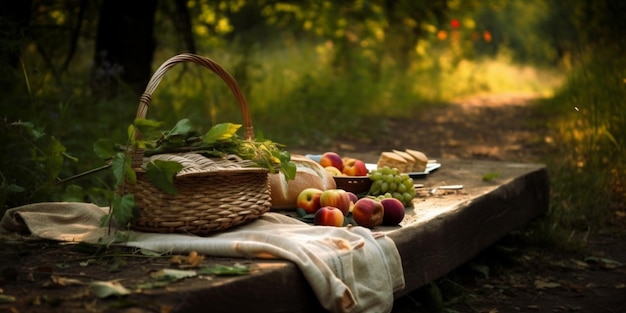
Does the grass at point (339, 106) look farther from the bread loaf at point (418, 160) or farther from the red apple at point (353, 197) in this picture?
the red apple at point (353, 197)

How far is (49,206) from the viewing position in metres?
3.26

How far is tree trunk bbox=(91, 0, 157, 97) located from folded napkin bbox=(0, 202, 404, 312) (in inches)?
144

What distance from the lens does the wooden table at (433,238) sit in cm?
223

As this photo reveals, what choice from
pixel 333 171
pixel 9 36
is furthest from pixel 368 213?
pixel 9 36

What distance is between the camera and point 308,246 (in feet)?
8.64

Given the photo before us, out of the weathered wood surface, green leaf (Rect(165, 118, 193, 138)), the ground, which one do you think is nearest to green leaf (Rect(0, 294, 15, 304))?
the ground

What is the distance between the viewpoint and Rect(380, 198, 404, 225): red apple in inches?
124

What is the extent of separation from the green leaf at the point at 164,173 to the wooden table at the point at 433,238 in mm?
314

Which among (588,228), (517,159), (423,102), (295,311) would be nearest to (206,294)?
(295,311)

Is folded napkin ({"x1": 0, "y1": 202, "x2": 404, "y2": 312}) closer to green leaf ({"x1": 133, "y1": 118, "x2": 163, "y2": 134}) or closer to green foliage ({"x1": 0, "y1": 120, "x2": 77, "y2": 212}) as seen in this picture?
green foliage ({"x1": 0, "y1": 120, "x2": 77, "y2": 212})

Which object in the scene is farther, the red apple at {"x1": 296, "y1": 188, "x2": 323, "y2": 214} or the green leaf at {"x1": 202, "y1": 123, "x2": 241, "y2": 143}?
the red apple at {"x1": 296, "y1": 188, "x2": 323, "y2": 214}

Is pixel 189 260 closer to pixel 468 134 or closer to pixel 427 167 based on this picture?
pixel 427 167

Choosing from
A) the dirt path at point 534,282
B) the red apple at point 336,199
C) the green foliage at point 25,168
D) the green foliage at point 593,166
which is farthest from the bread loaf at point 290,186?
the green foliage at point 593,166

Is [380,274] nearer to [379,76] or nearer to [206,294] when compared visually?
[206,294]
